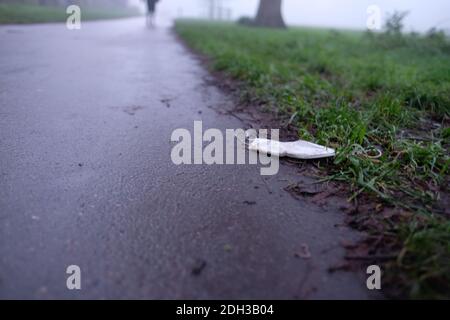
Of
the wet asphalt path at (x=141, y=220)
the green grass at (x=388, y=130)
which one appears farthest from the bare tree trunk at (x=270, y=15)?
the wet asphalt path at (x=141, y=220)

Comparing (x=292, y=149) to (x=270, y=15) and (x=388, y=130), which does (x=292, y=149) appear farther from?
(x=270, y=15)

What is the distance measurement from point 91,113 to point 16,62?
2.86 metres

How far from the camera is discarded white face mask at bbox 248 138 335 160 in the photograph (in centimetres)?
219

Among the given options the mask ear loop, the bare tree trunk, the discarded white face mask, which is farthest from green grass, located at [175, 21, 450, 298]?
the bare tree trunk

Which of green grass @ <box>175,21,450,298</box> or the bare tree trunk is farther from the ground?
the bare tree trunk

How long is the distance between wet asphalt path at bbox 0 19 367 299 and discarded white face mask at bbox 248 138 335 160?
167mm

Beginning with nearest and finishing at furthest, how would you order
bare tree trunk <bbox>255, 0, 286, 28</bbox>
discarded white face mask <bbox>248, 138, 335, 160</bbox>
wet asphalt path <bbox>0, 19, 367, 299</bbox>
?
wet asphalt path <bbox>0, 19, 367, 299</bbox> < discarded white face mask <bbox>248, 138, 335, 160</bbox> < bare tree trunk <bbox>255, 0, 286, 28</bbox>

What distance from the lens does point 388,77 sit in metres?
4.30

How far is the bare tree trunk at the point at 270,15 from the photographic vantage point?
15.3 meters

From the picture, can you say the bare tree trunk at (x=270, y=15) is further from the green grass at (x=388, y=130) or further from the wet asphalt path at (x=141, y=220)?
the wet asphalt path at (x=141, y=220)

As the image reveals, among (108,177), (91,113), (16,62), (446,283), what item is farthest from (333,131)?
(16,62)

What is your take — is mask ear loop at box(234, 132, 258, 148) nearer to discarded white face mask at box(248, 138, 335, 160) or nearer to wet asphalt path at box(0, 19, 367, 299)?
discarded white face mask at box(248, 138, 335, 160)

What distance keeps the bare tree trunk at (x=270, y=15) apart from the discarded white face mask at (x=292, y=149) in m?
14.4
